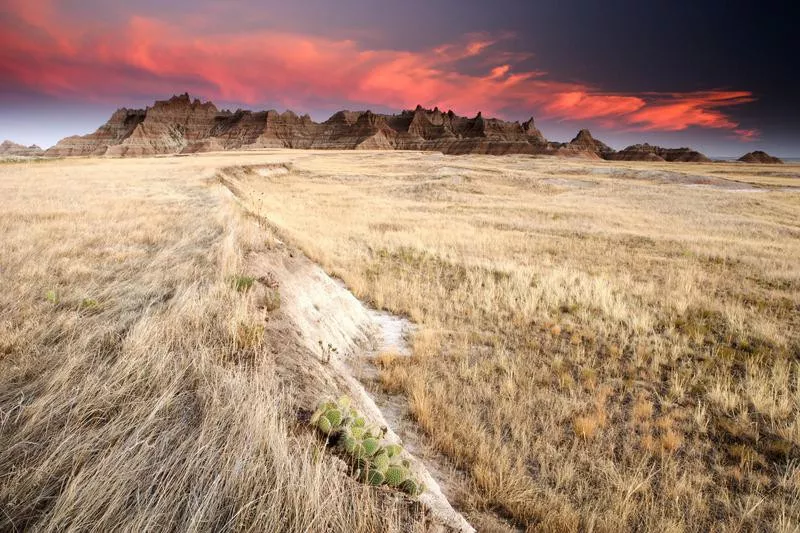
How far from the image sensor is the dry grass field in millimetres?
→ 2352

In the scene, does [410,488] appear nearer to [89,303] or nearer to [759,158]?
[89,303]

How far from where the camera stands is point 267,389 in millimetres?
3117

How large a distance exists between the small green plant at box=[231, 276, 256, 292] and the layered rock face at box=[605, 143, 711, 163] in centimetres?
19863

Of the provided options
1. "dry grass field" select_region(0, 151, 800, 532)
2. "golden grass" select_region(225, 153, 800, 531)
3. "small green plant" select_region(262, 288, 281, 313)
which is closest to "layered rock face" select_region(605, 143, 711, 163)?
"golden grass" select_region(225, 153, 800, 531)

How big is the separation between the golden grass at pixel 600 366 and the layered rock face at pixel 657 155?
7366 inches

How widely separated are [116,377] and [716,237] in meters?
23.1

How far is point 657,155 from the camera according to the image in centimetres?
17300

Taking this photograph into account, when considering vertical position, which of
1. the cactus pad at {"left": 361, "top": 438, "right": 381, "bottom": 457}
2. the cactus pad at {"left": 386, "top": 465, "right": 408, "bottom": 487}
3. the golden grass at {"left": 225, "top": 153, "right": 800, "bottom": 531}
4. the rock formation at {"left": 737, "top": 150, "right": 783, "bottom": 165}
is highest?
the rock formation at {"left": 737, "top": 150, "right": 783, "bottom": 165}

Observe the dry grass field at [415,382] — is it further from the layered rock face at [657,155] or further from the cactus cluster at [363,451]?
the layered rock face at [657,155]

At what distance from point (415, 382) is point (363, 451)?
314 cm

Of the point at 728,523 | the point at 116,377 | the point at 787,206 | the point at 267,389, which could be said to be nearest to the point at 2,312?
the point at 116,377

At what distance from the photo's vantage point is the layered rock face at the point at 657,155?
557 ft

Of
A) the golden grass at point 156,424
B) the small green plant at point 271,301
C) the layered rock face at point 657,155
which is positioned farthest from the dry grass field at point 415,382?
the layered rock face at point 657,155

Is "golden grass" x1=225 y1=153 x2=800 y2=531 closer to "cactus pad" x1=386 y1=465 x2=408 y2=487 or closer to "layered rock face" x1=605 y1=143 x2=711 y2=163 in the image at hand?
"cactus pad" x1=386 y1=465 x2=408 y2=487
